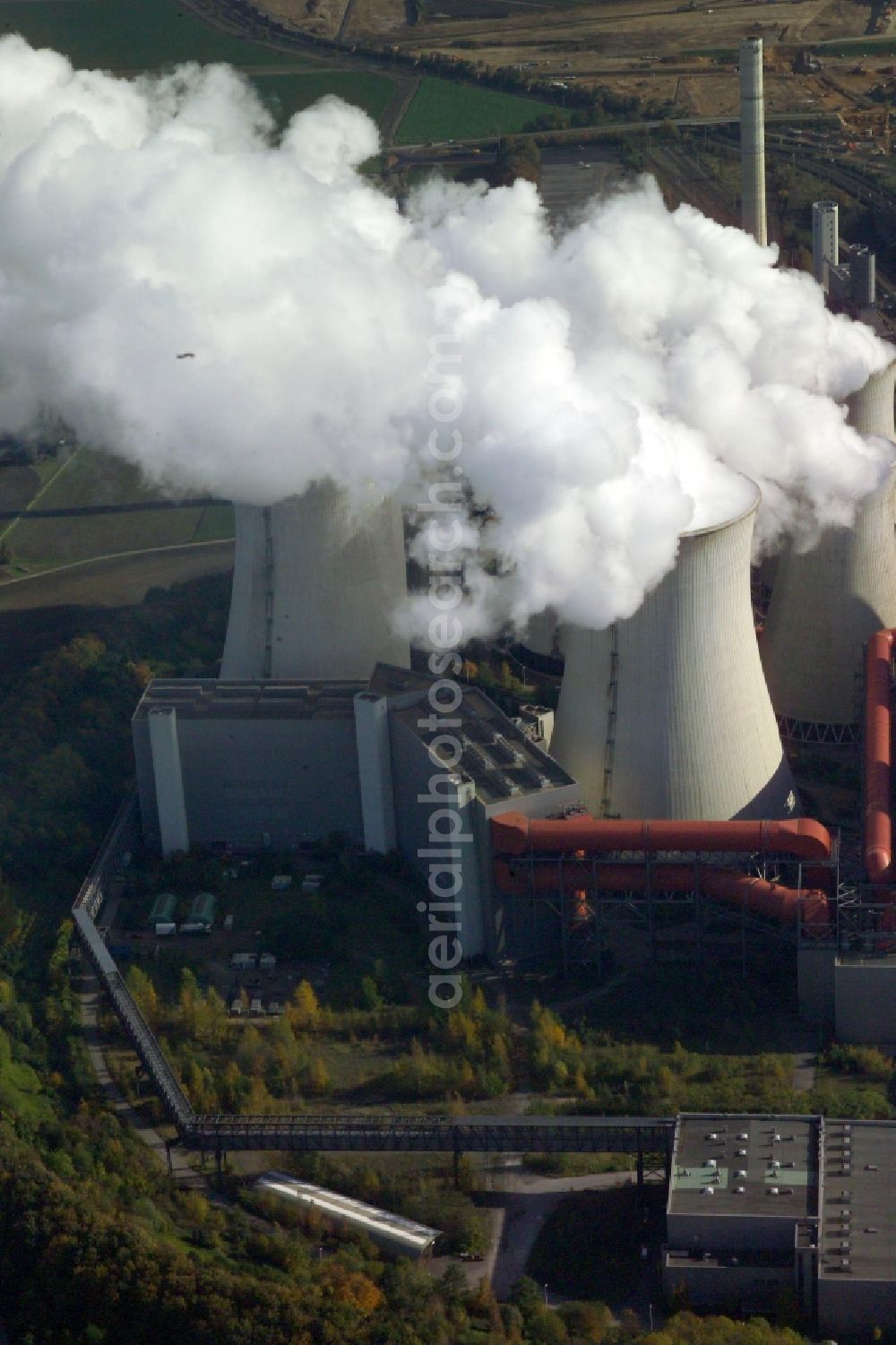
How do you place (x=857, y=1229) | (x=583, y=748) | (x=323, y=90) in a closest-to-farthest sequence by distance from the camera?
(x=857, y=1229) → (x=583, y=748) → (x=323, y=90)

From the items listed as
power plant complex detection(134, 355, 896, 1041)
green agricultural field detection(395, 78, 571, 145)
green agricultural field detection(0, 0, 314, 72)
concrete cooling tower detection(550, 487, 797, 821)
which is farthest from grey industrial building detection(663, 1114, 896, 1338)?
green agricultural field detection(395, 78, 571, 145)

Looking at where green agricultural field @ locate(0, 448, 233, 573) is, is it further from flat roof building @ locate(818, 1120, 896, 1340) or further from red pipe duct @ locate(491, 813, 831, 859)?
flat roof building @ locate(818, 1120, 896, 1340)

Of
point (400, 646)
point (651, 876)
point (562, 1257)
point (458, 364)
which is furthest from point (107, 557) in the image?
point (562, 1257)

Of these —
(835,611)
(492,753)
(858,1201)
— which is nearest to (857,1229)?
(858,1201)

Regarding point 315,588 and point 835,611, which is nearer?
point 315,588

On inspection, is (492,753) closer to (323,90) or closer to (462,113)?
(323,90)
